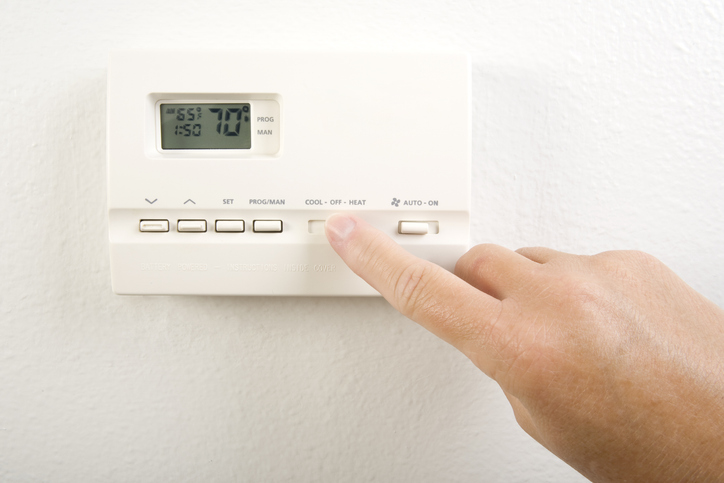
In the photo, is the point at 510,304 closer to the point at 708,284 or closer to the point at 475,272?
the point at 475,272

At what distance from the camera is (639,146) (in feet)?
1.34

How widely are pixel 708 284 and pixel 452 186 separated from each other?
0.31 metres

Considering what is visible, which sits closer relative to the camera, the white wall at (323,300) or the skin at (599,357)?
the skin at (599,357)

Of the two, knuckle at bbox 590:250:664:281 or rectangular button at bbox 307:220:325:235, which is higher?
rectangular button at bbox 307:220:325:235

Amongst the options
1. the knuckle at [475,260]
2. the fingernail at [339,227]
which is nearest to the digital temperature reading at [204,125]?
the fingernail at [339,227]

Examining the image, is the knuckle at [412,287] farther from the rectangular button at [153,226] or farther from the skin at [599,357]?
the rectangular button at [153,226]

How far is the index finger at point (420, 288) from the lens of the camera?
29 cm

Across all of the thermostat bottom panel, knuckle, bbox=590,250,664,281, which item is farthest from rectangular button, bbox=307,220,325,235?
knuckle, bbox=590,250,664,281

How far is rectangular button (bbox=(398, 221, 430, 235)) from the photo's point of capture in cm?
36

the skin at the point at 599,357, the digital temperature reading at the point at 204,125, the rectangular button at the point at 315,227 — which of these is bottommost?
the skin at the point at 599,357

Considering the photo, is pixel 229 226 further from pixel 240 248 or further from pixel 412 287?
pixel 412 287

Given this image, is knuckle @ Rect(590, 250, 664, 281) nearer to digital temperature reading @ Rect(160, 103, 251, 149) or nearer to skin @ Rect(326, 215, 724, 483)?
skin @ Rect(326, 215, 724, 483)

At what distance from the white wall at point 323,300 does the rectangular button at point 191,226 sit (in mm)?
90

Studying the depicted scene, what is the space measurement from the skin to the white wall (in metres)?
0.11
